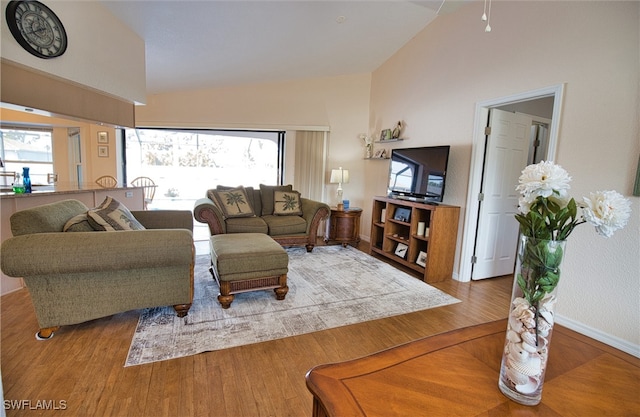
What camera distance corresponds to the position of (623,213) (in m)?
0.77

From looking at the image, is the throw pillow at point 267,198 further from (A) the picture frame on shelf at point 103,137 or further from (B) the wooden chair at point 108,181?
(A) the picture frame on shelf at point 103,137

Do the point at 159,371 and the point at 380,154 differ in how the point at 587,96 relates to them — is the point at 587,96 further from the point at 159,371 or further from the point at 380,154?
the point at 159,371

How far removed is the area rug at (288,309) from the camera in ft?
6.55

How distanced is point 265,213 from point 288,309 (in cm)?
227

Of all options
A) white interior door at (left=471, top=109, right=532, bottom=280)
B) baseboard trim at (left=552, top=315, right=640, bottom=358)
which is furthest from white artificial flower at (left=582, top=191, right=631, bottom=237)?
white interior door at (left=471, top=109, right=532, bottom=280)

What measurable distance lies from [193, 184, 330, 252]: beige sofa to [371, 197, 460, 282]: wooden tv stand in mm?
932

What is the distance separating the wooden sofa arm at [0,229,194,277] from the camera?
1726 millimetres

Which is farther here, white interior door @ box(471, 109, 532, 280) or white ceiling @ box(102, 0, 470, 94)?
white interior door @ box(471, 109, 532, 280)

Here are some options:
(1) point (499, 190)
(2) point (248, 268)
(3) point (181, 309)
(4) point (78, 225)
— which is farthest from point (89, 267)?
(1) point (499, 190)

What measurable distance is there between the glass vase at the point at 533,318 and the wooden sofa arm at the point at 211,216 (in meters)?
3.46

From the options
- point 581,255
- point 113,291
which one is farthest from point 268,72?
point 581,255

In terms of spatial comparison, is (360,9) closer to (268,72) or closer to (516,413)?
(268,72)

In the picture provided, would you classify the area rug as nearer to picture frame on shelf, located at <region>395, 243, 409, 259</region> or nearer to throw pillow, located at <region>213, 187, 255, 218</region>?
picture frame on shelf, located at <region>395, 243, 409, 259</region>

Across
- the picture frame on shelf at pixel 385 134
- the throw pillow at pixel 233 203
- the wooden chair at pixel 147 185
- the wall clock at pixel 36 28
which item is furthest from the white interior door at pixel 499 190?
the wooden chair at pixel 147 185
